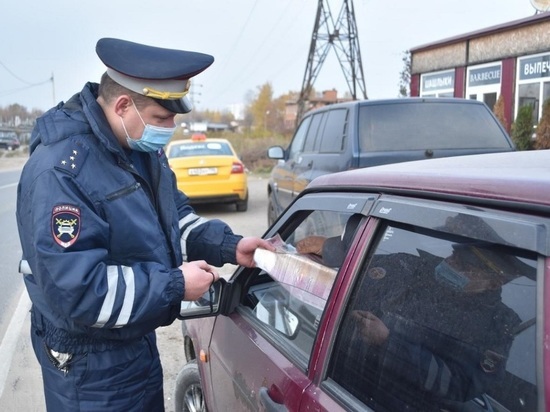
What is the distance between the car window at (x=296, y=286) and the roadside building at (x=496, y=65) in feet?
42.6

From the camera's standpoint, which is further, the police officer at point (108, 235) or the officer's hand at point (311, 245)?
the officer's hand at point (311, 245)

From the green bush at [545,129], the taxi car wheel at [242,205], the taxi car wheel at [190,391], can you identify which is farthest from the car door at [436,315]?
the green bush at [545,129]

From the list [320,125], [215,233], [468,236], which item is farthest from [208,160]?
[468,236]

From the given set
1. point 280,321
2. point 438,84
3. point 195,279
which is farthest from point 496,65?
point 195,279

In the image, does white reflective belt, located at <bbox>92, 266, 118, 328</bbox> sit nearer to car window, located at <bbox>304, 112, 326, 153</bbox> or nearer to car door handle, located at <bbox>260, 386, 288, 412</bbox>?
car door handle, located at <bbox>260, 386, 288, 412</bbox>

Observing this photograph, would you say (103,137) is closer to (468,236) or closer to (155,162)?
(155,162)

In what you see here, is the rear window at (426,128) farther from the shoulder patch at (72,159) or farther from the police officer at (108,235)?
the shoulder patch at (72,159)

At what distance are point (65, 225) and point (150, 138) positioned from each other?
0.55 m

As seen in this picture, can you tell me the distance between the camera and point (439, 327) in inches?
54.3

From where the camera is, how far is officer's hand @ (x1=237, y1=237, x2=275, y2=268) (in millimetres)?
2477

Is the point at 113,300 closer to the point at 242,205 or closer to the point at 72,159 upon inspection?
the point at 72,159

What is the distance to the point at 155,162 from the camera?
2453 mm

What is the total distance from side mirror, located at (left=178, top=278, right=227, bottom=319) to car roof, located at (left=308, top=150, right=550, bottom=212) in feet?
2.21

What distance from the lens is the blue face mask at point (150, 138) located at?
88.3 inches
